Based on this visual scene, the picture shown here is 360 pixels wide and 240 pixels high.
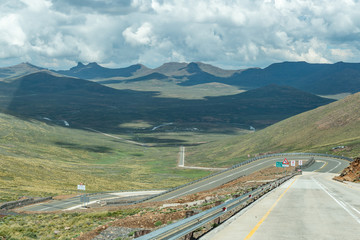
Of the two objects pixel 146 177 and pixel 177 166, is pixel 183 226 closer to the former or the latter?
pixel 146 177

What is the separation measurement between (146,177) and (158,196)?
2247 inches

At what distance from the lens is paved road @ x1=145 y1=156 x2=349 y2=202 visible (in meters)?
67.6

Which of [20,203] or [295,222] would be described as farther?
[20,203]

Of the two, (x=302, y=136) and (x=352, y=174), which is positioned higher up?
(x=302, y=136)

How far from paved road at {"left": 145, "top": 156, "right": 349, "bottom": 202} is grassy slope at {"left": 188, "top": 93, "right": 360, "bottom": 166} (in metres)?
38.0

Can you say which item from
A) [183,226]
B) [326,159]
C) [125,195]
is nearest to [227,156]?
[326,159]

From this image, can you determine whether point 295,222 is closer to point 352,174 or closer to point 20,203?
Result: point 20,203

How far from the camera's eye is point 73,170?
116 m

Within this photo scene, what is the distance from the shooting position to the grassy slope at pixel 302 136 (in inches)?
6093

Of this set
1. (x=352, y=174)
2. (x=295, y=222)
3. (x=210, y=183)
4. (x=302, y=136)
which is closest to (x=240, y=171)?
(x=210, y=183)

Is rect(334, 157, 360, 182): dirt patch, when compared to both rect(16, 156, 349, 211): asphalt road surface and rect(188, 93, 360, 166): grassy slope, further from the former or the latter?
rect(188, 93, 360, 166): grassy slope

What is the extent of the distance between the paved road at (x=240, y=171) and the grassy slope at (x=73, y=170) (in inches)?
736

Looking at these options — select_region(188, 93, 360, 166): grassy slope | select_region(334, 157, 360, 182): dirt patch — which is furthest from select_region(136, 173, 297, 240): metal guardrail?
select_region(188, 93, 360, 166): grassy slope

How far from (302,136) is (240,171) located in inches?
3554
